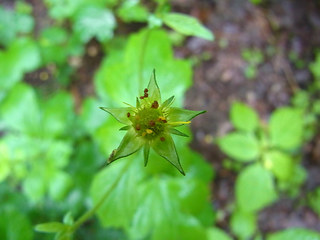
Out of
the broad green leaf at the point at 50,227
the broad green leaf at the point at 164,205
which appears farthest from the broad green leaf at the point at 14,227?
A: the broad green leaf at the point at 50,227

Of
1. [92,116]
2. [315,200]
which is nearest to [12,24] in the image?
[92,116]

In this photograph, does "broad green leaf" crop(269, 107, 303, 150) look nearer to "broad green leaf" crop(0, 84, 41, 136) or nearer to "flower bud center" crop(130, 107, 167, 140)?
"flower bud center" crop(130, 107, 167, 140)

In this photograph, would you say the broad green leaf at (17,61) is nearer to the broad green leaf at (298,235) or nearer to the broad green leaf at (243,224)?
the broad green leaf at (243,224)

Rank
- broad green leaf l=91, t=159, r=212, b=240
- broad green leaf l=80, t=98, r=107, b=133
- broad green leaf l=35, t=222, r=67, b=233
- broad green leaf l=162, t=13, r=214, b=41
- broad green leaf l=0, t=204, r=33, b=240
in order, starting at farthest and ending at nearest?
1. broad green leaf l=80, t=98, r=107, b=133
2. broad green leaf l=91, t=159, r=212, b=240
3. broad green leaf l=0, t=204, r=33, b=240
4. broad green leaf l=162, t=13, r=214, b=41
5. broad green leaf l=35, t=222, r=67, b=233

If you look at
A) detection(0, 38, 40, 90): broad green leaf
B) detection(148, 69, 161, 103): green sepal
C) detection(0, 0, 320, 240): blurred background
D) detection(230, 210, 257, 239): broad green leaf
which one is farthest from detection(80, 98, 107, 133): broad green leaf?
detection(230, 210, 257, 239): broad green leaf

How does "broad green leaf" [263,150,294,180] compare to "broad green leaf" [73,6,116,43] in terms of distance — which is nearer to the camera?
"broad green leaf" [73,6,116,43]

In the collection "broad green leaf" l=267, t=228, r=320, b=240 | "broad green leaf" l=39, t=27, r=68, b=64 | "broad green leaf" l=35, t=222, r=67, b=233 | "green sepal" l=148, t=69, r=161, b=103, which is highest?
"broad green leaf" l=39, t=27, r=68, b=64

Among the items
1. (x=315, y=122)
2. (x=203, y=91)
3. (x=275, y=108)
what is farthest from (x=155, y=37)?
(x=315, y=122)
